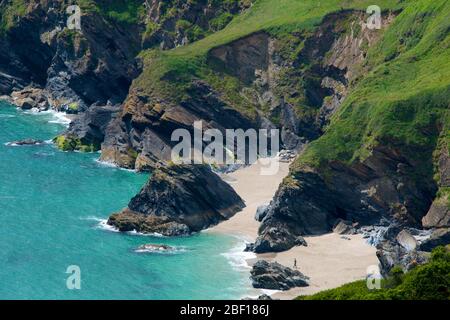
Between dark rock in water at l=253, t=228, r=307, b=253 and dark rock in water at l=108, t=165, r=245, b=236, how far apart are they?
35.3ft

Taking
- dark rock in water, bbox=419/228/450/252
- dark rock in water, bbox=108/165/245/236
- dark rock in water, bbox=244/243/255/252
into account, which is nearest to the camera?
dark rock in water, bbox=419/228/450/252

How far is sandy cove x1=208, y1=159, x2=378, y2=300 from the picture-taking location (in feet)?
398

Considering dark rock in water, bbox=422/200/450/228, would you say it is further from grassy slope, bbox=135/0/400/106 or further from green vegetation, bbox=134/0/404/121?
grassy slope, bbox=135/0/400/106

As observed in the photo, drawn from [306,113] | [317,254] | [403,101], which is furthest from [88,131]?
[317,254]

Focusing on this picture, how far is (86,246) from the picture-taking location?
432 ft

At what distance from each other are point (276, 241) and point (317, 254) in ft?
16.1

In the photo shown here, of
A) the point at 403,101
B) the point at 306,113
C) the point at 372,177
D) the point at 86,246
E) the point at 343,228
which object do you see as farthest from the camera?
the point at 306,113

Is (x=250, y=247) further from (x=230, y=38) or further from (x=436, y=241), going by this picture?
(x=230, y=38)

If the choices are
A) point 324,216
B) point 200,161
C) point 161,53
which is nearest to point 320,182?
point 324,216

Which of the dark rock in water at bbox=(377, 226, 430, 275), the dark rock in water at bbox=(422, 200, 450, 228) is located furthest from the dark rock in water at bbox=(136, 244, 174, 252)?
the dark rock in water at bbox=(422, 200, 450, 228)

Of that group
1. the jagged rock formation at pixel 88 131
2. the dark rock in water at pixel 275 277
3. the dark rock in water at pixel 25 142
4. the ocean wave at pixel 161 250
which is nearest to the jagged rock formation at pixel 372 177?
the ocean wave at pixel 161 250
